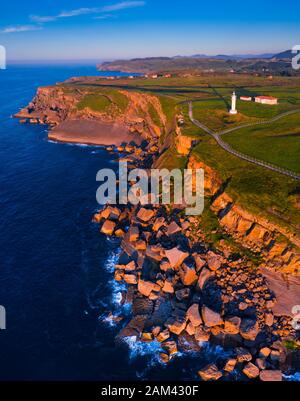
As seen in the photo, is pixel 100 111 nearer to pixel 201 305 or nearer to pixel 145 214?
pixel 145 214

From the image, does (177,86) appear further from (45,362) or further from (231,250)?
(45,362)

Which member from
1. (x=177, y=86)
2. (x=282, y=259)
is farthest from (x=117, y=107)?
(x=282, y=259)

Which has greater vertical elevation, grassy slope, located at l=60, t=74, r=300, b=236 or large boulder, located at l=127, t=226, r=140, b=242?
grassy slope, located at l=60, t=74, r=300, b=236

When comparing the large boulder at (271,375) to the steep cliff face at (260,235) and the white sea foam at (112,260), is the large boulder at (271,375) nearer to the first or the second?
the steep cliff face at (260,235)

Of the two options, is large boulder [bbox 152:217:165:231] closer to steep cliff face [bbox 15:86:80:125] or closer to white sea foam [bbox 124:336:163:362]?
white sea foam [bbox 124:336:163:362]

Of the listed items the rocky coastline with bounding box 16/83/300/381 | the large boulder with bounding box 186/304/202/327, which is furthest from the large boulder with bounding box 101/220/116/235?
the large boulder with bounding box 186/304/202/327

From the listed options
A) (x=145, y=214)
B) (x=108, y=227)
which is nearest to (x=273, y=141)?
(x=145, y=214)
